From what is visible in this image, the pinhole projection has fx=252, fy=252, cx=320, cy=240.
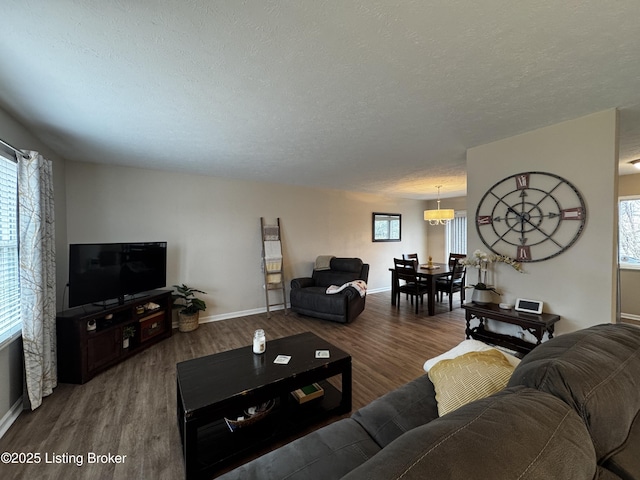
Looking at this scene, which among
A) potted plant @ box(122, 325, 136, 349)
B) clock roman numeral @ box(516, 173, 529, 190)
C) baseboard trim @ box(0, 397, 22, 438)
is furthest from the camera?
potted plant @ box(122, 325, 136, 349)

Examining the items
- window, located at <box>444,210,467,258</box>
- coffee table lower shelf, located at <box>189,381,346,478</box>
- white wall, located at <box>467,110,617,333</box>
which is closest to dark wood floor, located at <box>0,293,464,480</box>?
coffee table lower shelf, located at <box>189,381,346,478</box>

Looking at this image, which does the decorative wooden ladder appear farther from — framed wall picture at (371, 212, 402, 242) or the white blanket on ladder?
framed wall picture at (371, 212, 402, 242)

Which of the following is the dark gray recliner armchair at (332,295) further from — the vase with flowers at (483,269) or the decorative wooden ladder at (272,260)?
the vase with flowers at (483,269)

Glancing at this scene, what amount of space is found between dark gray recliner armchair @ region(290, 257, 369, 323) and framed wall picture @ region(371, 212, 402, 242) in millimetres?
1749

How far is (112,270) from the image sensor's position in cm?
288

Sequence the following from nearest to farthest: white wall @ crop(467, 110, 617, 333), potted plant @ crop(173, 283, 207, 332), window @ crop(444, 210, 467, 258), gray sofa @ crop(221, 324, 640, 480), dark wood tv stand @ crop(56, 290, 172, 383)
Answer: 1. gray sofa @ crop(221, 324, 640, 480)
2. white wall @ crop(467, 110, 617, 333)
3. dark wood tv stand @ crop(56, 290, 172, 383)
4. potted plant @ crop(173, 283, 207, 332)
5. window @ crop(444, 210, 467, 258)

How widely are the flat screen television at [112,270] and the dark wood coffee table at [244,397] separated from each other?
1.63m

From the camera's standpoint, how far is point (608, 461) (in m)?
0.72

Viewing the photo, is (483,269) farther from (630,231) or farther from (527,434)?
(630,231)

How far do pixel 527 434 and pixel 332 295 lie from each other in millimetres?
3578

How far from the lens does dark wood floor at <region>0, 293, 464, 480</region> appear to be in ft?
5.14

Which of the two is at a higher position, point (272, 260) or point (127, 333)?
point (272, 260)

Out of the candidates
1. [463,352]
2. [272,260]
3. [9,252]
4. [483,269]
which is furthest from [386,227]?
[9,252]

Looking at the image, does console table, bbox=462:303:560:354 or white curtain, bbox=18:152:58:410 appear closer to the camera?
white curtain, bbox=18:152:58:410
